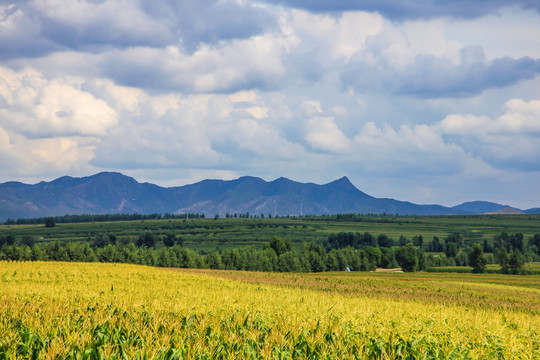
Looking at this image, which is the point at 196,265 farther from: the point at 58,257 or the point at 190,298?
the point at 190,298

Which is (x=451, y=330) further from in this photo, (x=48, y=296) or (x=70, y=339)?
(x=48, y=296)

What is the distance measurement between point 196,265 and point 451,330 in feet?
Answer: 401

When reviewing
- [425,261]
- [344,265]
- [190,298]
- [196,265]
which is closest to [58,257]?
[196,265]

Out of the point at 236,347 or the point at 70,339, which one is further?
the point at 236,347

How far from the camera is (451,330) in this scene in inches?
719

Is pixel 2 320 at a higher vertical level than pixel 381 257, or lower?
higher

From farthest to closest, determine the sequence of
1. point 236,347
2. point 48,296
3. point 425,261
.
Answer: point 425,261 → point 48,296 → point 236,347

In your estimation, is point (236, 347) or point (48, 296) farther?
point (48, 296)

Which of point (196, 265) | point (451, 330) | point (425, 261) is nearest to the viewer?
point (451, 330)

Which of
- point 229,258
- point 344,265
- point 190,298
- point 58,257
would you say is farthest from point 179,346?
point 344,265

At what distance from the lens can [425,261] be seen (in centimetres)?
19200

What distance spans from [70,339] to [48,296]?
13.3 m

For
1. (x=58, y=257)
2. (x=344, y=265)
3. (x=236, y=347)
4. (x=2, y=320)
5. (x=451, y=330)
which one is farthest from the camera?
(x=344, y=265)

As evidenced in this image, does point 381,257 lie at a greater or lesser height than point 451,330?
lesser
